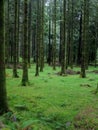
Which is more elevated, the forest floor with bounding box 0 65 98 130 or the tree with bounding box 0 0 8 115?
the tree with bounding box 0 0 8 115

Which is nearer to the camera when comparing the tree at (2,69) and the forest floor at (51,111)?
the forest floor at (51,111)

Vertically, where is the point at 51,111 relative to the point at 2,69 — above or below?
below

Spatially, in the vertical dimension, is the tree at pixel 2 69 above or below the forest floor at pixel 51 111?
above

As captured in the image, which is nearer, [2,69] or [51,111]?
[2,69]

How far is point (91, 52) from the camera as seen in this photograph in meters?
51.1

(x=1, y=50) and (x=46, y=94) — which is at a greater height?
(x=1, y=50)

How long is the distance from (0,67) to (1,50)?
0.57 m

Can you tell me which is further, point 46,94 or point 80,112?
point 46,94

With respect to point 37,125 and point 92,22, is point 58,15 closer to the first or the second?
point 92,22

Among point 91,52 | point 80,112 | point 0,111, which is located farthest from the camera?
point 91,52

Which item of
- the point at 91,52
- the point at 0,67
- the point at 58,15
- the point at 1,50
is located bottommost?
the point at 91,52

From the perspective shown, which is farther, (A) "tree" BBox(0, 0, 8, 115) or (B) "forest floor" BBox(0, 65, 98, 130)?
(A) "tree" BBox(0, 0, 8, 115)

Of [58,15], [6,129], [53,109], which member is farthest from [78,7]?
[6,129]

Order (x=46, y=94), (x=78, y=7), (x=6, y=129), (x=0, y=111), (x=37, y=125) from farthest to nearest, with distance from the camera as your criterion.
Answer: (x=78, y=7)
(x=46, y=94)
(x=0, y=111)
(x=37, y=125)
(x=6, y=129)
